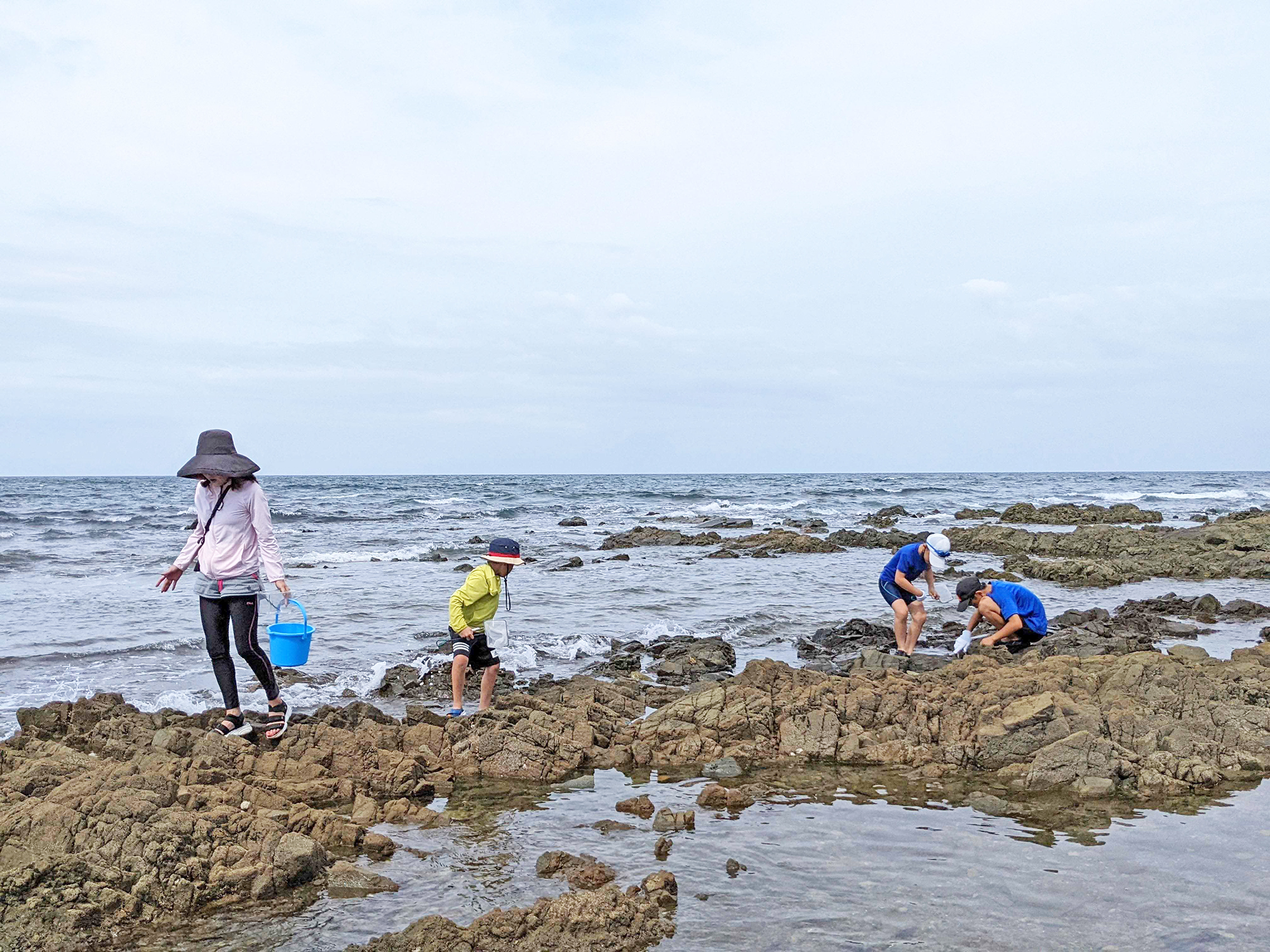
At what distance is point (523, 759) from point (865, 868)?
285 centimetres

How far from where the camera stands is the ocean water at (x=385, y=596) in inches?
442

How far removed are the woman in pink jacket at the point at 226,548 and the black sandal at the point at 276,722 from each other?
419 millimetres

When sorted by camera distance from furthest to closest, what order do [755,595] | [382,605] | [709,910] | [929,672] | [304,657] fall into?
[755,595], [382,605], [929,672], [304,657], [709,910]

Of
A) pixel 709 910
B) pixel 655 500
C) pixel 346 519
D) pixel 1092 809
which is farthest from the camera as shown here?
pixel 655 500

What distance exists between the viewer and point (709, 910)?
4715 millimetres

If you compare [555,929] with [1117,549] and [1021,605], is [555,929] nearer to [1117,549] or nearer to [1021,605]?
[1021,605]

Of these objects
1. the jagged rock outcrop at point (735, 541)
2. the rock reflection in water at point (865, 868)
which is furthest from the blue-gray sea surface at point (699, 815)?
the jagged rock outcrop at point (735, 541)

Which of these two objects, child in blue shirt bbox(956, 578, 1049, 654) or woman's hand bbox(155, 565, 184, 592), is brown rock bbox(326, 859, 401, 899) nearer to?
woman's hand bbox(155, 565, 184, 592)

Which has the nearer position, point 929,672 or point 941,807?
point 941,807

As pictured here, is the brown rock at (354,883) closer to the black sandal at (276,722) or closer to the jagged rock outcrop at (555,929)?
the jagged rock outcrop at (555,929)

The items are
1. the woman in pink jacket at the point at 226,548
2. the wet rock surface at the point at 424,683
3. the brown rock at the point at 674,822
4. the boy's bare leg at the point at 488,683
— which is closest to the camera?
the brown rock at the point at 674,822

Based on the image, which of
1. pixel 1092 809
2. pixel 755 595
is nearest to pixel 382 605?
pixel 755 595

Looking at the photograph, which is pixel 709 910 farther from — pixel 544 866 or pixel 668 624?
pixel 668 624

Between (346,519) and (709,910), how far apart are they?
3949 cm
